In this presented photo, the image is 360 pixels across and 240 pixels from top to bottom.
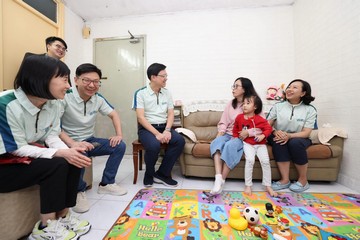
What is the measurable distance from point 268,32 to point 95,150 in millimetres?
3006

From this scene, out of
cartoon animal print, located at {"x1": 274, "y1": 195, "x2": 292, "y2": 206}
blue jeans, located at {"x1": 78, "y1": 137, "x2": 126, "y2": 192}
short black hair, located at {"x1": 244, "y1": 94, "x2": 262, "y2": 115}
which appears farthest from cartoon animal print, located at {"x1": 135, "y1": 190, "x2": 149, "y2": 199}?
short black hair, located at {"x1": 244, "y1": 94, "x2": 262, "y2": 115}

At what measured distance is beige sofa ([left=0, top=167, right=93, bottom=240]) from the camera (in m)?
0.95

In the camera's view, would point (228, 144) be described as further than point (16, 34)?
No

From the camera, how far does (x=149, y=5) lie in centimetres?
290

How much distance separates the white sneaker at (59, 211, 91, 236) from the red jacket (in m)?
1.48

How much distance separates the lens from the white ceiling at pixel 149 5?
2807 mm

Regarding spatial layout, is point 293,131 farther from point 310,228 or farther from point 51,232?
point 51,232

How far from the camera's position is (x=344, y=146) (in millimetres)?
1958

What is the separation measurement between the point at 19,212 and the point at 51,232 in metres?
0.21

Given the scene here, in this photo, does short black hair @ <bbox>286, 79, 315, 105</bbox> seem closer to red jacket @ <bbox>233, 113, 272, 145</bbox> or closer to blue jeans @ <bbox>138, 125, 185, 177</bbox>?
red jacket @ <bbox>233, 113, 272, 145</bbox>

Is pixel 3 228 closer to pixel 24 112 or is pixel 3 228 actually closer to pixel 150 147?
pixel 24 112

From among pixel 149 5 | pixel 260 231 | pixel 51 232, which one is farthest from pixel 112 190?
pixel 149 5

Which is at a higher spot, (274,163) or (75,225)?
(274,163)

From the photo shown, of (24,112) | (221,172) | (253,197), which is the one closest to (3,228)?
(24,112)
